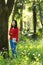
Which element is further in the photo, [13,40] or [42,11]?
[42,11]

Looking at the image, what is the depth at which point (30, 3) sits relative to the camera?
3391 cm

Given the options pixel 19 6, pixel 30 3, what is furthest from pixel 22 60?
pixel 30 3

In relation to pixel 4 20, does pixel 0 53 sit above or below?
below

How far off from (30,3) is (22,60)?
22.2m

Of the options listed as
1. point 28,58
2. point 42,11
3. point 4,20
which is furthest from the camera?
point 42,11

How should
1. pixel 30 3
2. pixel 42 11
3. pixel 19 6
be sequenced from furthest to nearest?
pixel 42 11 → pixel 30 3 → pixel 19 6

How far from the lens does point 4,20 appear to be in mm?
13508

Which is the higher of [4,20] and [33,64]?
[4,20]

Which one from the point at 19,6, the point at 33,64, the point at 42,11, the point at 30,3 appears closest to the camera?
the point at 33,64

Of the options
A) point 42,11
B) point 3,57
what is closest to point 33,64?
point 3,57

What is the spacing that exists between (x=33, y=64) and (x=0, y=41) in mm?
2721

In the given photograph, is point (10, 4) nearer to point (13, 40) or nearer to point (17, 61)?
point (13, 40)

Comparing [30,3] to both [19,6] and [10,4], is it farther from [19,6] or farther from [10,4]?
[10,4]

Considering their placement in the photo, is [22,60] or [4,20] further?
[4,20]
